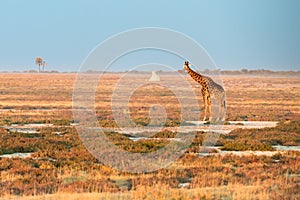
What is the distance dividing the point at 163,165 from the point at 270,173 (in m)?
3.46

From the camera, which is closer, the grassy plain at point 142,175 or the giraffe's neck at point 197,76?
the grassy plain at point 142,175

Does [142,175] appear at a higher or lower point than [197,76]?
lower

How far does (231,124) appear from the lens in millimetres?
32062

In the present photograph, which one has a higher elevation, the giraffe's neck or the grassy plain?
the giraffe's neck

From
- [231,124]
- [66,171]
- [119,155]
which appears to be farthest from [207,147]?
[231,124]

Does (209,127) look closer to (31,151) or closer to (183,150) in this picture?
(183,150)

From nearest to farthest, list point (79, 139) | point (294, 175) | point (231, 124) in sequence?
point (294, 175)
point (79, 139)
point (231, 124)

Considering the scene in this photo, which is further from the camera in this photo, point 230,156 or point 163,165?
point 230,156

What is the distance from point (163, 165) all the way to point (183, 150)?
345 cm

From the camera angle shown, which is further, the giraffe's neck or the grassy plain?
the giraffe's neck

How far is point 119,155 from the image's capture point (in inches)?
760

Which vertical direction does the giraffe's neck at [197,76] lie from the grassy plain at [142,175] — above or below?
above

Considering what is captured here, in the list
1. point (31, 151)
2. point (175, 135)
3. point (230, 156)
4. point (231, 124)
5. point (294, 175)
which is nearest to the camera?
point (294, 175)

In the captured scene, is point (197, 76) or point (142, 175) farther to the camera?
Answer: point (197, 76)
